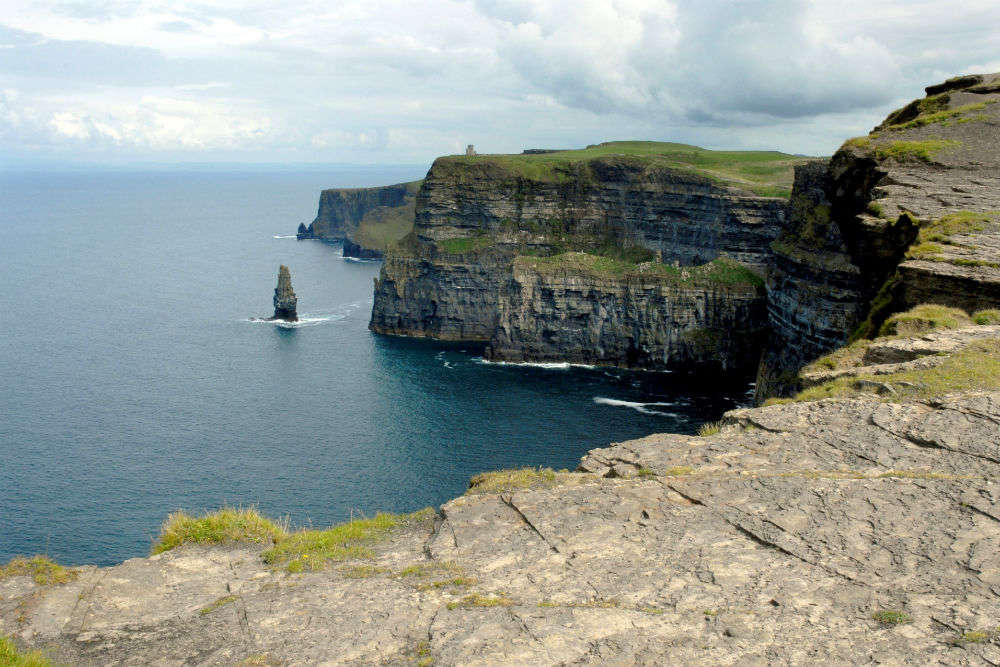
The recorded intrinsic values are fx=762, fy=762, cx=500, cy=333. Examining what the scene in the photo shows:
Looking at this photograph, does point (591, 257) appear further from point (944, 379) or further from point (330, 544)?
point (330, 544)

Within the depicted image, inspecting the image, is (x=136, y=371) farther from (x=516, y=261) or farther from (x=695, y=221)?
(x=695, y=221)

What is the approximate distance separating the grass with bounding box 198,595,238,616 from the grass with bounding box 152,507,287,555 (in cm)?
274

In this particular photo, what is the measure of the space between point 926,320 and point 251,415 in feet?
214

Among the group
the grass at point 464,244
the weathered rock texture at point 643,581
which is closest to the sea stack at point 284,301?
the grass at point 464,244

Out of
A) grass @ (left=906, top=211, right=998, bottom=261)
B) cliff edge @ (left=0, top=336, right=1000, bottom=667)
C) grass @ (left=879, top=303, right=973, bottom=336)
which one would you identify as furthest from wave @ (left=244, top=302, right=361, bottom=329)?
cliff edge @ (left=0, top=336, right=1000, bottom=667)

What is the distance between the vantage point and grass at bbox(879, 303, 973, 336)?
24936mm

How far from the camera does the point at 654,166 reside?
120 m

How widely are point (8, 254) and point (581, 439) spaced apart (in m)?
182

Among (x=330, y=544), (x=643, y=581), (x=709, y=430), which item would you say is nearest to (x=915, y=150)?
(x=709, y=430)

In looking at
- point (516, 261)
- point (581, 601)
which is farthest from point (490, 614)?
point (516, 261)

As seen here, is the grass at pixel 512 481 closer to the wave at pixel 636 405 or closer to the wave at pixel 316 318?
the wave at pixel 636 405

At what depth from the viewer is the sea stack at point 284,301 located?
122 metres

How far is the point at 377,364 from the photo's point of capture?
10131 centimetres

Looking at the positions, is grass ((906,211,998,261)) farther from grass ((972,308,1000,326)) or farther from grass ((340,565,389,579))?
grass ((340,565,389,579))
